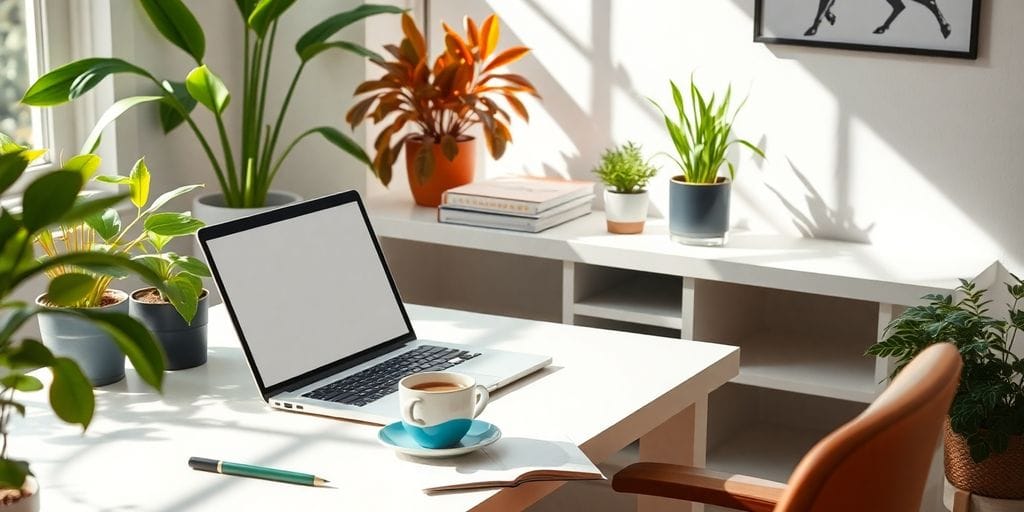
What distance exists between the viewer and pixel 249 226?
6.79 ft

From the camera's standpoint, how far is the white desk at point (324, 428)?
5.43 ft

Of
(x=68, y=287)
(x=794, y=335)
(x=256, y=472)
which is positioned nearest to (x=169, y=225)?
(x=256, y=472)

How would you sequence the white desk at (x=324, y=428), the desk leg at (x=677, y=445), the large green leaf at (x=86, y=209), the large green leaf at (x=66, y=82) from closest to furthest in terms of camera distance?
Result: the large green leaf at (x=86, y=209) < the white desk at (x=324, y=428) < the desk leg at (x=677, y=445) < the large green leaf at (x=66, y=82)

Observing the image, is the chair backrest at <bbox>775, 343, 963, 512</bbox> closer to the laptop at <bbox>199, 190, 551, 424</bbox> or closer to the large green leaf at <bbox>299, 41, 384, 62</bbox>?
the laptop at <bbox>199, 190, 551, 424</bbox>

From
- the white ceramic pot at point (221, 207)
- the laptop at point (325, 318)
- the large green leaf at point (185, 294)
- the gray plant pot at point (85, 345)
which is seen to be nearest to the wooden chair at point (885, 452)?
the laptop at point (325, 318)

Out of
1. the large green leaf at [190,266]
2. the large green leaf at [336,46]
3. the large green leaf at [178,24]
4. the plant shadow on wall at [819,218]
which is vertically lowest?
the plant shadow on wall at [819,218]

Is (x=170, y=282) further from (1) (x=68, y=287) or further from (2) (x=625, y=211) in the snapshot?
(2) (x=625, y=211)

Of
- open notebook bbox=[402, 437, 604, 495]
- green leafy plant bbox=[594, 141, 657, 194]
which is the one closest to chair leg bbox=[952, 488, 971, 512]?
green leafy plant bbox=[594, 141, 657, 194]

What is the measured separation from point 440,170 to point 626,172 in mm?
548

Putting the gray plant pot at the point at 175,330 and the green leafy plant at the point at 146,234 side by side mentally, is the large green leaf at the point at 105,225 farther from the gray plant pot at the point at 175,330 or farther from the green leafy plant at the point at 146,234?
the gray plant pot at the point at 175,330

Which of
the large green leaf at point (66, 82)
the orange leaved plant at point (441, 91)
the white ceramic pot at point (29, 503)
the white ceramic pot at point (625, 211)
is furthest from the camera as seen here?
the orange leaved plant at point (441, 91)

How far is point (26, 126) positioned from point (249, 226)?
151cm

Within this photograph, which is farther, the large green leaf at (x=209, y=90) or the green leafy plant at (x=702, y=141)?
the green leafy plant at (x=702, y=141)

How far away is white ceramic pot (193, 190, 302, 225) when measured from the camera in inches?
132
